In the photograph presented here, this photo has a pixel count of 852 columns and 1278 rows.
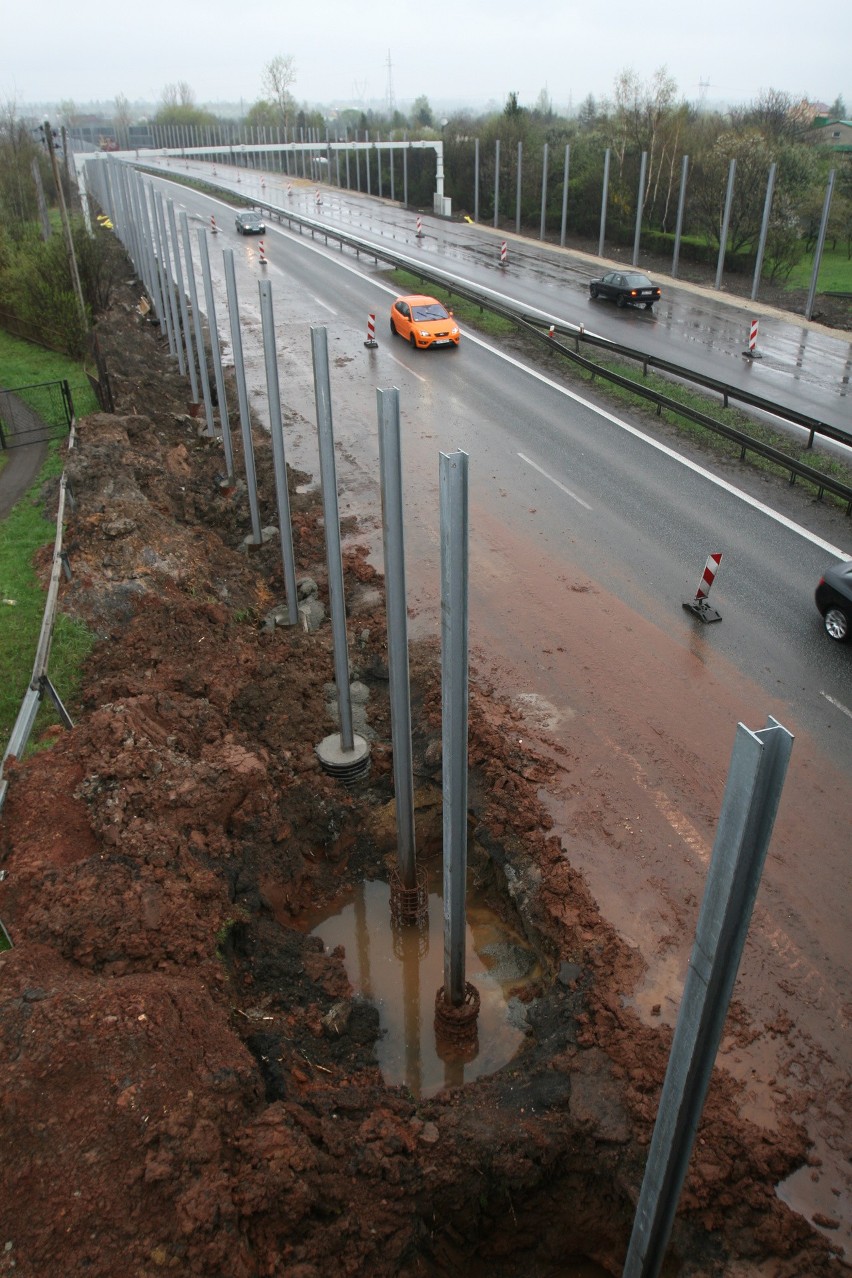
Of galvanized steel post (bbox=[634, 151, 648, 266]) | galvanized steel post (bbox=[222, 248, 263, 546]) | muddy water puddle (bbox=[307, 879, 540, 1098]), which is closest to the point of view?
muddy water puddle (bbox=[307, 879, 540, 1098])

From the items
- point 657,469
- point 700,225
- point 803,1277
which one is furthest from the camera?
point 700,225

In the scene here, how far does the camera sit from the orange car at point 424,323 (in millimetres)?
27484

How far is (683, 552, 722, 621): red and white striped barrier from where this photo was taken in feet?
44.3

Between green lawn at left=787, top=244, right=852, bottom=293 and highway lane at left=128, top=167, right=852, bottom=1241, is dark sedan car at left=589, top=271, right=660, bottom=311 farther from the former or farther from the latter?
highway lane at left=128, top=167, right=852, bottom=1241

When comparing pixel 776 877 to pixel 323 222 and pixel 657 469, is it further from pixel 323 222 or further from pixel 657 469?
pixel 323 222

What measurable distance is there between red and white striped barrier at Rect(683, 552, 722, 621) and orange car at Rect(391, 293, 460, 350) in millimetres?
16366

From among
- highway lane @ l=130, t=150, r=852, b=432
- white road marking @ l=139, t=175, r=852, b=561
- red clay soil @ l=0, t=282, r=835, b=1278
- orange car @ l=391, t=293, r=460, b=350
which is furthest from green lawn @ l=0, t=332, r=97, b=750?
highway lane @ l=130, t=150, r=852, b=432

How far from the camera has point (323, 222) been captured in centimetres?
5428

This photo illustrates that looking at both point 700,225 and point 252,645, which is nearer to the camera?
point 252,645

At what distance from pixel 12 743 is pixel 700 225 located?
4511 centimetres

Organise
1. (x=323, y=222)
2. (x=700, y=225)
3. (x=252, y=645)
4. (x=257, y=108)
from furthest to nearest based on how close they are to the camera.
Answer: (x=257, y=108), (x=323, y=222), (x=700, y=225), (x=252, y=645)

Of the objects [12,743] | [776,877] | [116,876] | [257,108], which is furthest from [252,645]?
[257,108]

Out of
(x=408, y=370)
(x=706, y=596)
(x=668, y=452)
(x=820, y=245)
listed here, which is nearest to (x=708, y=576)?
(x=706, y=596)

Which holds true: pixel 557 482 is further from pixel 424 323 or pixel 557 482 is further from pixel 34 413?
pixel 34 413
